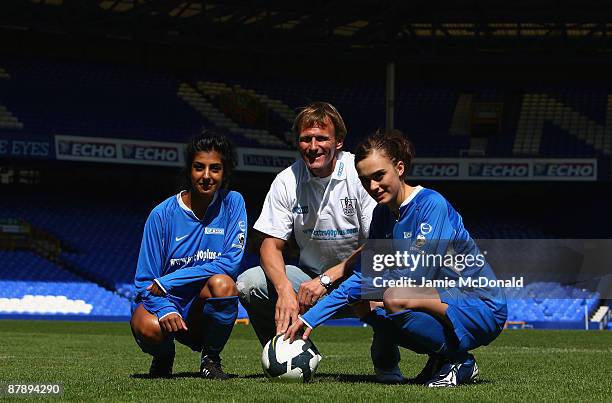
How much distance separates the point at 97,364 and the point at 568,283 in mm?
22831

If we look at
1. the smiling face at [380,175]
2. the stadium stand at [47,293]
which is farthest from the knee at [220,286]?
the stadium stand at [47,293]

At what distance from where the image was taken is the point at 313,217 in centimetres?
613

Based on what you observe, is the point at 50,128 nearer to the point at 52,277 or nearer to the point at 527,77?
the point at 52,277

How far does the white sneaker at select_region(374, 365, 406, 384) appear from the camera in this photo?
19.1ft

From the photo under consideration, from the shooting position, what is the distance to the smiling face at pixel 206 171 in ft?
19.2

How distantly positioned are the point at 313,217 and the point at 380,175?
3.13 feet

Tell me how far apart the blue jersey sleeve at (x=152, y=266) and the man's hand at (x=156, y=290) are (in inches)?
0.9

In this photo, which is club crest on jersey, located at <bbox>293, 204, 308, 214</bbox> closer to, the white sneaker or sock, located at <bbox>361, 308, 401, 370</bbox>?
sock, located at <bbox>361, 308, 401, 370</bbox>

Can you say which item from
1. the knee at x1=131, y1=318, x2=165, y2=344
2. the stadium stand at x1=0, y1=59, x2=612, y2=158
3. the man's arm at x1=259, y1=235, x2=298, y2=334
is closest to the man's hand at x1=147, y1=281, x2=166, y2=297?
the knee at x1=131, y1=318, x2=165, y2=344

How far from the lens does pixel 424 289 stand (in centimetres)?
530

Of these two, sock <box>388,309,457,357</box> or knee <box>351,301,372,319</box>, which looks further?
knee <box>351,301,372,319</box>

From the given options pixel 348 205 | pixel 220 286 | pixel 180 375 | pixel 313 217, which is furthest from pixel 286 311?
pixel 180 375

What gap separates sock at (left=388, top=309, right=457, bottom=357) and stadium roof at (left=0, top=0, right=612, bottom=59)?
20.2m

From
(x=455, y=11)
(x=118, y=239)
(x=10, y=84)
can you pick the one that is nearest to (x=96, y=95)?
(x=10, y=84)
